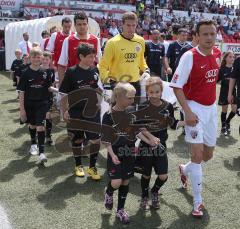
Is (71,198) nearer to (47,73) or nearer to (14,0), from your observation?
(47,73)

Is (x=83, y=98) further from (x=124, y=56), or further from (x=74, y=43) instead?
(x=74, y=43)

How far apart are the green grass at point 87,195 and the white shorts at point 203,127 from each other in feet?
2.64

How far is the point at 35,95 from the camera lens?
605 centimetres

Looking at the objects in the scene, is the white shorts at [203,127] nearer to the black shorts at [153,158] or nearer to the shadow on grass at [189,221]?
the black shorts at [153,158]

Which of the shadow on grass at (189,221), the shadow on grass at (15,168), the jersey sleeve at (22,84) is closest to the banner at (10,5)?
the jersey sleeve at (22,84)

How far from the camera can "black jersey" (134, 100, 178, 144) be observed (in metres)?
→ 4.28

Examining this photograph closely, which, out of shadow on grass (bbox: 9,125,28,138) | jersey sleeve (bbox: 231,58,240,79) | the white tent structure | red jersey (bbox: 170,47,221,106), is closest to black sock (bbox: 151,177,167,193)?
red jersey (bbox: 170,47,221,106)

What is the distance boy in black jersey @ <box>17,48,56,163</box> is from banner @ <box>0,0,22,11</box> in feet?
71.9

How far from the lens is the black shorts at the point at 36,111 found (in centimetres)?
600

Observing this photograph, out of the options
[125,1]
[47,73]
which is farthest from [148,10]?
[47,73]

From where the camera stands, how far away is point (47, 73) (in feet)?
20.3

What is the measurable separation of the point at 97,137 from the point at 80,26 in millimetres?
1672

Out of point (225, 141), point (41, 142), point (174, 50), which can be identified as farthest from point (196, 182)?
point (174, 50)

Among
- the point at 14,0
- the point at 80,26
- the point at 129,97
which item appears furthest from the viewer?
the point at 14,0
